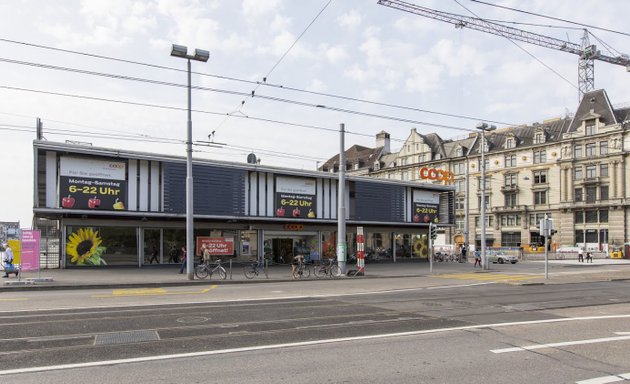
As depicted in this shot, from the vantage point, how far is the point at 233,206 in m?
30.5

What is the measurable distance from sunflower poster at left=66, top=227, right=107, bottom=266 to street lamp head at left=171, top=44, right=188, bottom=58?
41.8ft

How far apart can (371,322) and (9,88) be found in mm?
15203

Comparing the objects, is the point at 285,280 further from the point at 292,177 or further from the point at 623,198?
the point at 623,198

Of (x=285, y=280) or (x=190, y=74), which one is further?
(x=285, y=280)

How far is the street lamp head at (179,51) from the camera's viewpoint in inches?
786

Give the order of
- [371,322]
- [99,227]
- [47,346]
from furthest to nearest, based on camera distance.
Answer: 1. [99,227]
2. [371,322]
3. [47,346]

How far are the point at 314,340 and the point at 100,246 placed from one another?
22.9 meters

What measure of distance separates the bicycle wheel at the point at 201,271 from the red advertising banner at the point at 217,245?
25.2 feet

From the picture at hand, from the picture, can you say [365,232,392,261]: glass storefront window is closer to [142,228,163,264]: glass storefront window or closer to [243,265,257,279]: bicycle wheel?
[243,265,257,279]: bicycle wheel

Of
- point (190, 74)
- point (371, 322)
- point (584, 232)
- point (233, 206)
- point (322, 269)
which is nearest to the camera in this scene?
point (371, 322)

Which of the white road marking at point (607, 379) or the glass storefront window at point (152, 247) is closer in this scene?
the white road marking at point (607, 379)

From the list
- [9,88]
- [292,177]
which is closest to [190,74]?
[9,88]

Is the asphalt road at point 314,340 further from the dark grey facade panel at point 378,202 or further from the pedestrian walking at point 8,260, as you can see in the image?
the dark grey facade panel at point 378,202

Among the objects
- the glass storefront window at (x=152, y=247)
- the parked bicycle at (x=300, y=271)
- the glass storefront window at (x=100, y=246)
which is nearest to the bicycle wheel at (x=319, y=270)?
the parked bicycle at (x=300, y=271)
